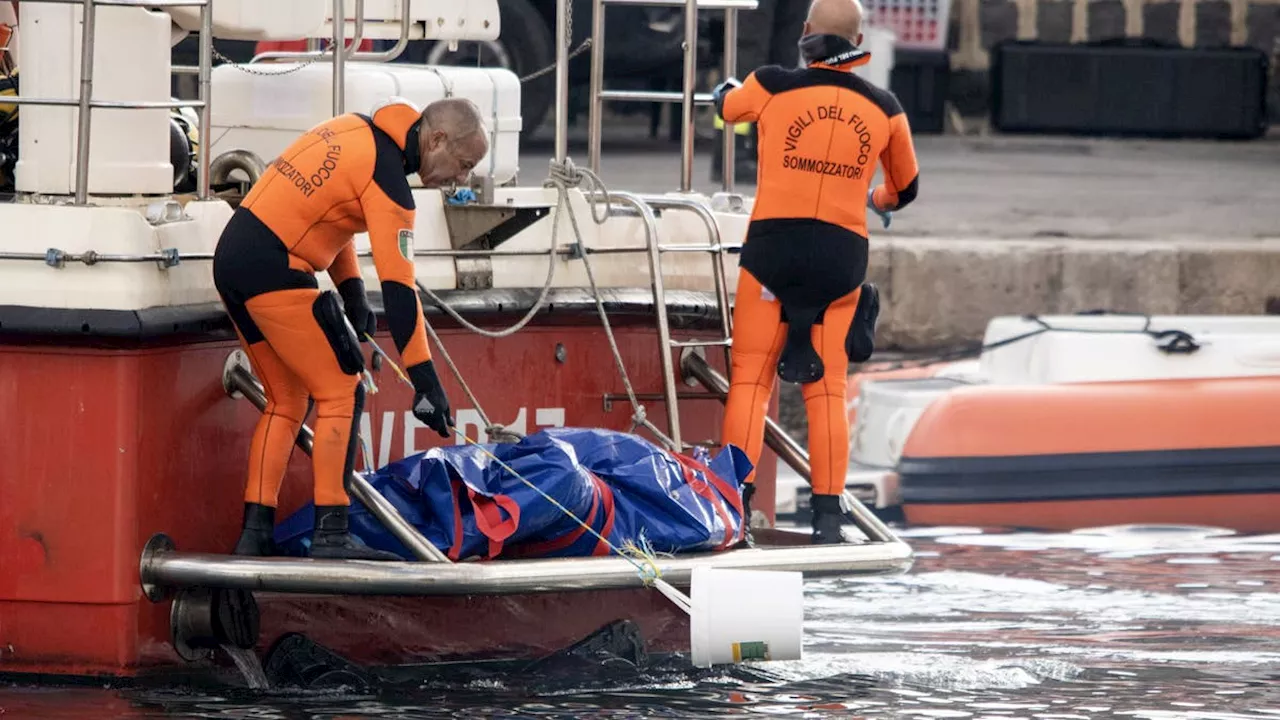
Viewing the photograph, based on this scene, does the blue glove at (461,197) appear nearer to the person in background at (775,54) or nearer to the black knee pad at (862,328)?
the black knee pad at (862,328)

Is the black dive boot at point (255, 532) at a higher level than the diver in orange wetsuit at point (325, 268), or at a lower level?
lower

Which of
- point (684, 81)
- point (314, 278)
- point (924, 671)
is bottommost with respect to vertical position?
point (924, 671)

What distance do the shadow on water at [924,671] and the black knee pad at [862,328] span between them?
0.88 m

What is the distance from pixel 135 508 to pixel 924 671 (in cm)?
224

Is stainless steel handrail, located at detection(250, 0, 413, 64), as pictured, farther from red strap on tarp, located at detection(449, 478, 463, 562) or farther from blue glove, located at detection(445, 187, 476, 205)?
red strap on tarp, located at detection(449, 478, 463, 562)

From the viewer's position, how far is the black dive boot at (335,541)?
18.9ft

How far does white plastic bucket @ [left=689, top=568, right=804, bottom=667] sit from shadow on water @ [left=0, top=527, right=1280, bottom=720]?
179 millimetres

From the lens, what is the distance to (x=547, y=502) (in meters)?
5.89

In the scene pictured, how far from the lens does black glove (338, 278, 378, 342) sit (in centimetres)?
593

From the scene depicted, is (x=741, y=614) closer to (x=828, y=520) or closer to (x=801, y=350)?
(x=828, y=520)

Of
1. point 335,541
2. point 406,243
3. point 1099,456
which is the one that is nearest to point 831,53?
point 406,243

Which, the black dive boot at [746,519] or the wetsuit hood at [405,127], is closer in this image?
the wetsuit hood at [405,127]

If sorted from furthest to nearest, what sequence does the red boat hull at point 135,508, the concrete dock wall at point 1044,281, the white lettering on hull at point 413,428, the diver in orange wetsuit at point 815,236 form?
the concrete dock wall at point 1044,281 < the diver in orange wetsuit at point 815,236 < the white lettering on hull at point 413,428 < the red boat hull at point 135,508

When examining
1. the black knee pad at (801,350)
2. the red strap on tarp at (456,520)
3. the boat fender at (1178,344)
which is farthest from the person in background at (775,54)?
the red strap on tarp at (456,520)
